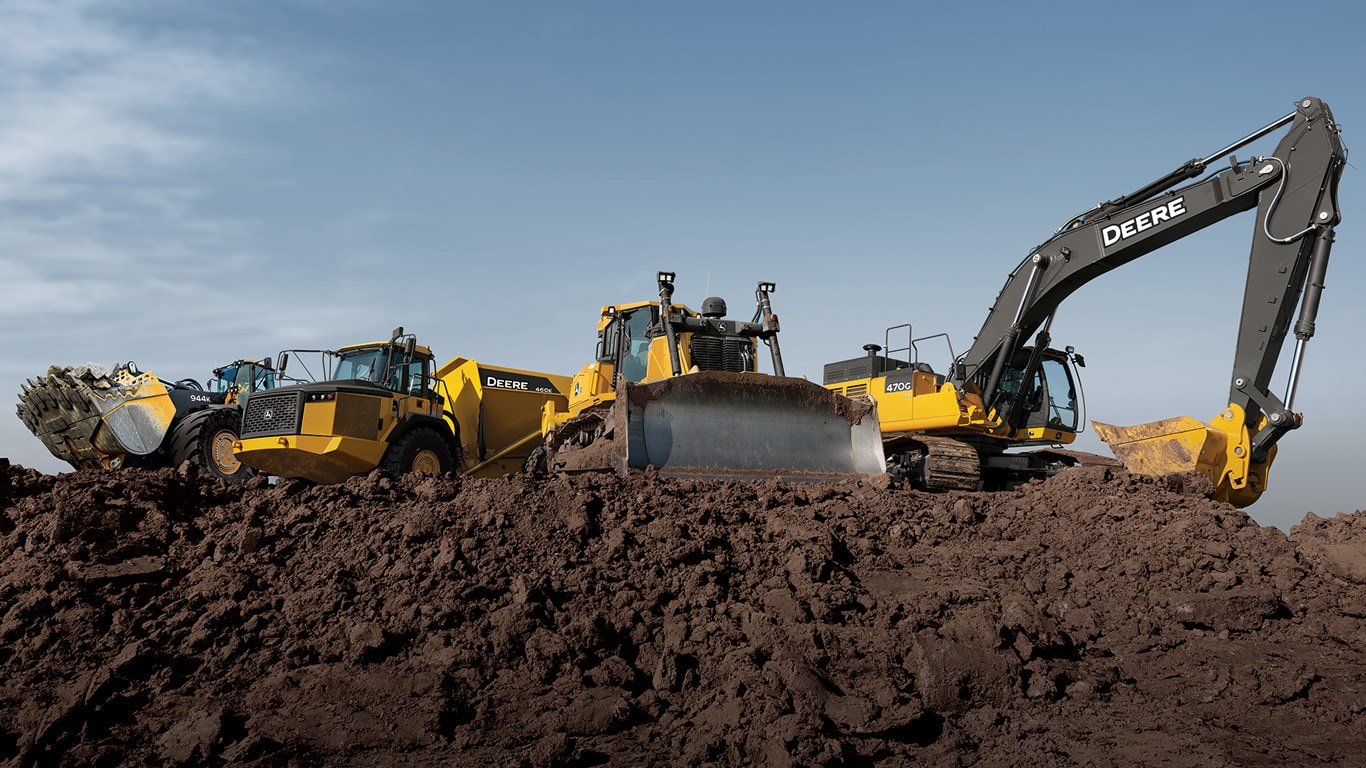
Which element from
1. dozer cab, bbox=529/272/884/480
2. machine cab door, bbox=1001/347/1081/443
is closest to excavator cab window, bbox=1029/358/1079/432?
machine cab door, bbox=1001/347/1081/443

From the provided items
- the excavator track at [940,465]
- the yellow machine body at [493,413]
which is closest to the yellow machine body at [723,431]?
the excavator track at [940,465]

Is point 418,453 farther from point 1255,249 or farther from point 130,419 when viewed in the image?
point 1255,249

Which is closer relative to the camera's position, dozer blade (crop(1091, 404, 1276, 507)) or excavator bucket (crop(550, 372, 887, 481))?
excavator bucket (crop(550, 372, 887, 481))

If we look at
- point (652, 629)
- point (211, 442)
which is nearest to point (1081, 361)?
point (652, 629)

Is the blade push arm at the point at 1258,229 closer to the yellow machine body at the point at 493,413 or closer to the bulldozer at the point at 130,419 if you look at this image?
the yellow machine body at the point at 493,413

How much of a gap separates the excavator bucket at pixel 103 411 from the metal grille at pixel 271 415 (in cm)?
415

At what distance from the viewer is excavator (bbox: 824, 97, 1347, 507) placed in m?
9.43

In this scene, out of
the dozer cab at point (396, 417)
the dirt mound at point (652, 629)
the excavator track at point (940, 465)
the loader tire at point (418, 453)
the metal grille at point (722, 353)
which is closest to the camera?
the dirt mound at point (652, 629)

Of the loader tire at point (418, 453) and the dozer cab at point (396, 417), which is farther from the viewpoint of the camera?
the loader tire at point (418, 453)

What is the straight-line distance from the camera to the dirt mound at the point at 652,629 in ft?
14.2

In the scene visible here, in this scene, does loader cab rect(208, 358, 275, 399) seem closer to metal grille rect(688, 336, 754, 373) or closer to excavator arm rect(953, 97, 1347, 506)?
metal grille rect(688, 336, 754, 373)

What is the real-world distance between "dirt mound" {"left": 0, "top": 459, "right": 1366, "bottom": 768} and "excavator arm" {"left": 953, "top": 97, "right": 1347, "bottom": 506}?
6.90 ft

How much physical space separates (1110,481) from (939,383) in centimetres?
461

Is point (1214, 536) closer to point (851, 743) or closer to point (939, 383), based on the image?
point (851, 743)
